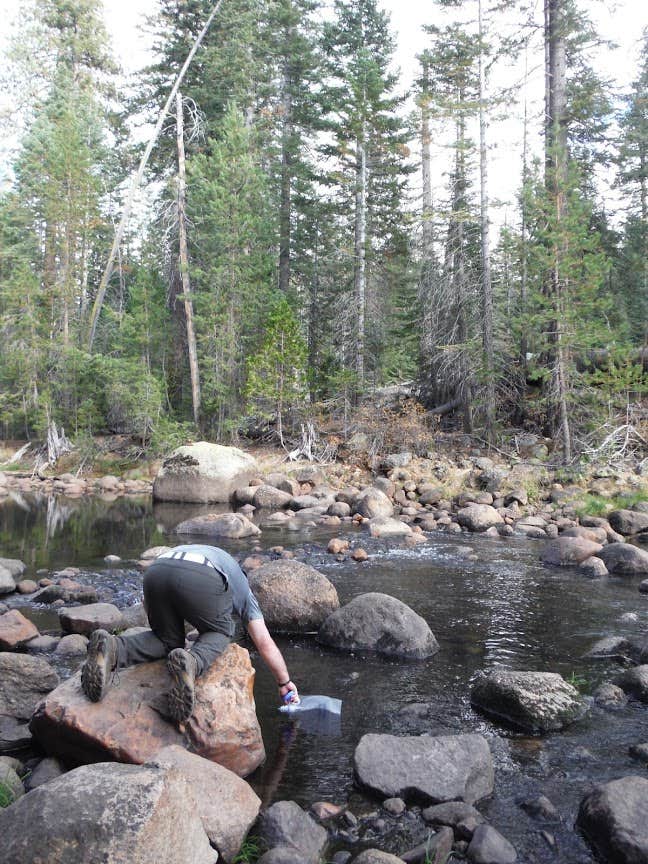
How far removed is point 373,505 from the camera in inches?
569

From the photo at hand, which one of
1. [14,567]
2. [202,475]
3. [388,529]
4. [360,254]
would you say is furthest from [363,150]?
[14,567]

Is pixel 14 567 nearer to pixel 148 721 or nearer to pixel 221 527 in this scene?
pixel 221 527

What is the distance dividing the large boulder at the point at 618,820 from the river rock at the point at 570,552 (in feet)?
21.7

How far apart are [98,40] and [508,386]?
1047 inches

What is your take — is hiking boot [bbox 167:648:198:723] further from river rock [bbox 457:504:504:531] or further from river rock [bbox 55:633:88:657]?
river rock [bbox 457:504:504:531]

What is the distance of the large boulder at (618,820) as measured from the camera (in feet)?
10.5

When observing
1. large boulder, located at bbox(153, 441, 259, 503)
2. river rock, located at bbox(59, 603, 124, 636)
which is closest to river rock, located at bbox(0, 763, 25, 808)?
river rock, located at bbox(59, 603, 124, 636)

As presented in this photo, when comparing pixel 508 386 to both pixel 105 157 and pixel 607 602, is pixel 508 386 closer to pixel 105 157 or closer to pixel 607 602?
pixel 607 602

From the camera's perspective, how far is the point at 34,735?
4176 millimetres

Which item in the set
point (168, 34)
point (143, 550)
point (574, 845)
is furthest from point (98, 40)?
point (574, 845)

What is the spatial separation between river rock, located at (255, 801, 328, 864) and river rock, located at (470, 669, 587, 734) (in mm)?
1884

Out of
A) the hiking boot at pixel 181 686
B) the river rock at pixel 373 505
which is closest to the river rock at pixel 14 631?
the hiking boot at pixel 181 686

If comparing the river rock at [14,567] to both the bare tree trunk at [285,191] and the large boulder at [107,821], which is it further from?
the bare tree trunk at [285,191]

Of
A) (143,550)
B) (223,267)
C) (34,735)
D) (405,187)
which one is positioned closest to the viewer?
(34,735)
